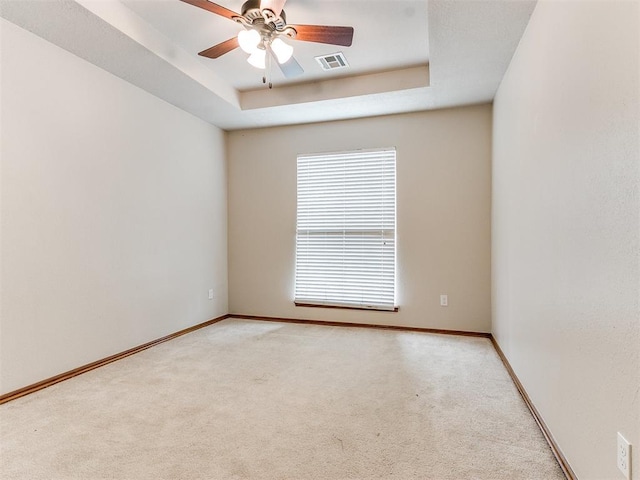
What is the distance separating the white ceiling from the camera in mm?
2229

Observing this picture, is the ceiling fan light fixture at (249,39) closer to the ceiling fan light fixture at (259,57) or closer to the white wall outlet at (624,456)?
the ceiling fan light fixture at (259,57)

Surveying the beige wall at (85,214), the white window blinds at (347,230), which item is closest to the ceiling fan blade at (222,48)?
the beige wall at (85,214)

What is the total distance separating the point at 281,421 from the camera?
1984 mm

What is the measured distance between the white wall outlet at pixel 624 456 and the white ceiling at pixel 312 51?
2.22 m

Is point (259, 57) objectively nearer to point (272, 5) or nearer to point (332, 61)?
point (272, 5)

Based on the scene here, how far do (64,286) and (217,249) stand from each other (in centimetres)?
195

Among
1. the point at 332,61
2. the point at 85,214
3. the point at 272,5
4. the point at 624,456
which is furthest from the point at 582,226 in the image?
the point at 85,214

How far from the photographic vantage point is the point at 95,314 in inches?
113

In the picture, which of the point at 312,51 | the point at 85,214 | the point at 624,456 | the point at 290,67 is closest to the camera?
the point at 624,456

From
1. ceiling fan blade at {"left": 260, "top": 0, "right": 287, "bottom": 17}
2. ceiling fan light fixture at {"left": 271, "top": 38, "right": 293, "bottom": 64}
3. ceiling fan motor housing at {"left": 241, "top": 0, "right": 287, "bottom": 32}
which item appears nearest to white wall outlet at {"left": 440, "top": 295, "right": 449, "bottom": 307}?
ceiling fan light fixture at {"left": 271, "top": 38, "right": 293, "bottom": 64}

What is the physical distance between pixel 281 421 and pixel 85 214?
221cm

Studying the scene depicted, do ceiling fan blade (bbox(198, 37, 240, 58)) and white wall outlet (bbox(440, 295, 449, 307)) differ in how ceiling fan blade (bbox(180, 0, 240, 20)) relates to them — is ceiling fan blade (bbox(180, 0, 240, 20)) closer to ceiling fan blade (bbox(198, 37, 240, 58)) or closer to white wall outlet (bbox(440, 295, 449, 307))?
ceiling fan blade (bbox(198, 37, 240, 58))

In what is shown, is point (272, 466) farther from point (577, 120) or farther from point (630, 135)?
point (577, 120)

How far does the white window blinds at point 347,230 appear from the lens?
4004 millimetres
